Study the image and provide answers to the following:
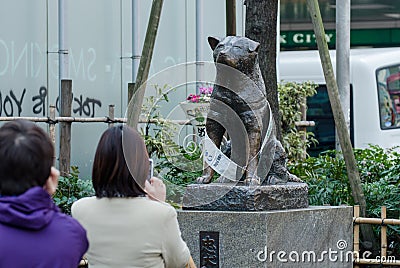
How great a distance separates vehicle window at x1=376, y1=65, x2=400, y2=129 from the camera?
19922mm

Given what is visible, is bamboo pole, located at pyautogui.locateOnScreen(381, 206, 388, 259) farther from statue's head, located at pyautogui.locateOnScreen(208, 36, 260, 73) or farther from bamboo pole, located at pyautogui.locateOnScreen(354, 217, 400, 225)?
statue's head, located at pyautogui.locateOnScreen(208, 36, 260, 73)

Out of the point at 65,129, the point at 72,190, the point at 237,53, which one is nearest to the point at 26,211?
the point at 237,53

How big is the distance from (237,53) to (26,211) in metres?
3.61

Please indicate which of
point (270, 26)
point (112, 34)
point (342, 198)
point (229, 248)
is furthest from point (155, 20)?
point (112, 34)

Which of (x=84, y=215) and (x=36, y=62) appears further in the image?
(x=36, y=62)

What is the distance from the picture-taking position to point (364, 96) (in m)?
19.7

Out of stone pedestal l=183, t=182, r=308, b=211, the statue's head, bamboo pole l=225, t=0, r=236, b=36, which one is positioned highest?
bamboo pole l=225, t=0, r=236, b=36

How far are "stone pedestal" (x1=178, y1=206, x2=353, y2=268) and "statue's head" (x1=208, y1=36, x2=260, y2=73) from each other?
3.38 feet

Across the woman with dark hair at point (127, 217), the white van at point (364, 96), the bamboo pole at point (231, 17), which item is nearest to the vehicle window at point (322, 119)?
the white van at point (364, 96)

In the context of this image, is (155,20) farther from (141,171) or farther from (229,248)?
(141,171)

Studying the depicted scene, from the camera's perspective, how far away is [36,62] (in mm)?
12117

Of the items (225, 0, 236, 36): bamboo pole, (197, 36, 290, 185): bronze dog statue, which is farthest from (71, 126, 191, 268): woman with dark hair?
(225, 0, 236, 36): bamboo pole

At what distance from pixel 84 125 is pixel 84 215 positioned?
8.94m

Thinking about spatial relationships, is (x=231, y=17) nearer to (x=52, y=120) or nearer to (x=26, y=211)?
(x=52, y=120)
